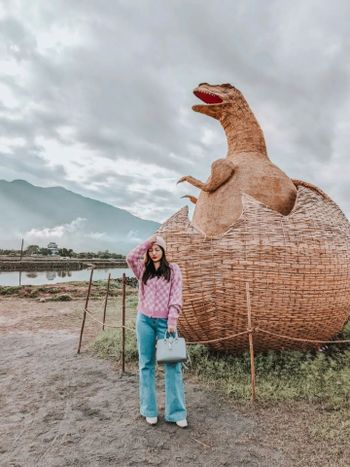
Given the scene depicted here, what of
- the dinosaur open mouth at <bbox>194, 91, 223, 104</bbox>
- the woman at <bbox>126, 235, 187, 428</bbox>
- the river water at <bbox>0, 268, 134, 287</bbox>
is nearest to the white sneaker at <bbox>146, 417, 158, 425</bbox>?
the woman at <bbox>126, 235, 187, 428</bbox>

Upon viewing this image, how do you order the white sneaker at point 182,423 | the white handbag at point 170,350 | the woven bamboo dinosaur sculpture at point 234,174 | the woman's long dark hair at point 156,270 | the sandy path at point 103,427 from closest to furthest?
the sandy path at point 103,427, the white handbag at point 170,350, the white sneaker at point 182,423, the woman's long dark hair at point 156,270, the woven bamboo dinosaur sculpture at point 234,174

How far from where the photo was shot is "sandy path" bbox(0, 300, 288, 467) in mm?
3258

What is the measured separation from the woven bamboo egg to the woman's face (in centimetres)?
111

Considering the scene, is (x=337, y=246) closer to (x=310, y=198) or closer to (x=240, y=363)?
(x=310, y=198)

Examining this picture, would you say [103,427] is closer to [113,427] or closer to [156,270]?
[113,427]

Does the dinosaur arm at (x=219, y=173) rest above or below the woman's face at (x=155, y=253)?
above

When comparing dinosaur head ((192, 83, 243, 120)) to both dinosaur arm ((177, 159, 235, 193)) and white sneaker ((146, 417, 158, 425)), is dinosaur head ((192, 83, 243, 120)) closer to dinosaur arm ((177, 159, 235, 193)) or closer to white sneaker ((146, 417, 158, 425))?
dinosaur arm ((177, 159, 235, 193))

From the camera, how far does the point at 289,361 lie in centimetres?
535

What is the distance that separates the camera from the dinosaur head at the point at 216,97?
259 inches

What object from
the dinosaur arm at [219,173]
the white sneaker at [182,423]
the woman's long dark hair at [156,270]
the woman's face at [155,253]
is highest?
the dinosaur arm at [219,173]

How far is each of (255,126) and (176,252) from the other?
2.90 meters

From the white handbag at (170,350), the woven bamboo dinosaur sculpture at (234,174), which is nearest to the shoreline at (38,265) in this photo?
the woven bamboo dinosaur sculpture at (234,174)

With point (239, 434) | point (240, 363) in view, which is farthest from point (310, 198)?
point (239, 434)

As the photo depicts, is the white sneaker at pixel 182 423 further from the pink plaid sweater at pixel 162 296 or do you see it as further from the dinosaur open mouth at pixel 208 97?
the dinosaur open mouth at pixel 208 97
